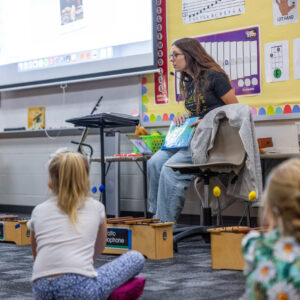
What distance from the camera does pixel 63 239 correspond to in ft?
5.21

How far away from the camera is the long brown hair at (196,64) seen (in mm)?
3232

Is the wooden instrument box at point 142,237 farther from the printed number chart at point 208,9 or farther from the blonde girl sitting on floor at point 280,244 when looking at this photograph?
the printed number chart at point 208,9

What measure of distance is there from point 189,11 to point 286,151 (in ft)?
4.32

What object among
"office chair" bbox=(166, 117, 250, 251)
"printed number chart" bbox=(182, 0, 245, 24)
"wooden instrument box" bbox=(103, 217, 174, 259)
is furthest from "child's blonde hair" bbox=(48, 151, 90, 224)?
"printed number chart" bbox=(182, 0, 245, 24)

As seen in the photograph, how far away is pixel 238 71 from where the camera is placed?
3811 millimetres

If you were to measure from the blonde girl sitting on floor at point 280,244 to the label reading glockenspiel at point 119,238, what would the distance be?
5.46 ft

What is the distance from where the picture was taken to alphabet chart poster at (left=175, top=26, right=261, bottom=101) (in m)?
3.73

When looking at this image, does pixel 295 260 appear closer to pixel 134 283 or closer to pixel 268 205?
pixel 268 205

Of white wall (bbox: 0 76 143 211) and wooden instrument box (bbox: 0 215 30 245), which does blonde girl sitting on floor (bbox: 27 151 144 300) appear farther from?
white wall (bbox: 0 76 143 211)

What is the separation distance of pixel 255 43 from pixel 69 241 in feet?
8.40

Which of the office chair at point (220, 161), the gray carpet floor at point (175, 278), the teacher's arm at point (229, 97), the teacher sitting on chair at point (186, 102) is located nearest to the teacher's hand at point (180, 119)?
the teacher sitting on chair at point (186, 102)

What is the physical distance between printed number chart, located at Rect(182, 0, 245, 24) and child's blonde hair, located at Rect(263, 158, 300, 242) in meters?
2.95

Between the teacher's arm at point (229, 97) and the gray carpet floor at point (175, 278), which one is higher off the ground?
the teacher's arm at point (229, 97)

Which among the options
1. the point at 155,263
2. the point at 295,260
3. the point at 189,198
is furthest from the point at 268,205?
the point at 189,198
